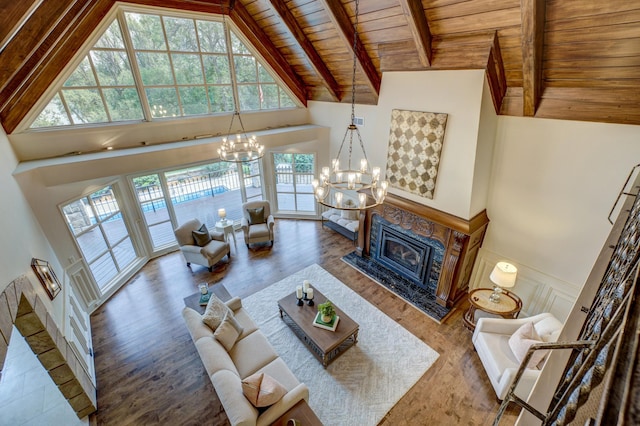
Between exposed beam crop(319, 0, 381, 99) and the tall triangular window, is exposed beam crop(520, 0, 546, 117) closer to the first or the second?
exposed beam crop(319, 0, 381, 99)

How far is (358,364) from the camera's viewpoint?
4.26 metres

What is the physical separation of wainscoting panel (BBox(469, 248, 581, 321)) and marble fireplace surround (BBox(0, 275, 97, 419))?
6277 millimetres

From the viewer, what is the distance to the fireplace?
210 inches

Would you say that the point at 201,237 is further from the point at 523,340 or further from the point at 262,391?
the point at 523,340

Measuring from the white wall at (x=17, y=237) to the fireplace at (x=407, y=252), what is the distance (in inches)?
210

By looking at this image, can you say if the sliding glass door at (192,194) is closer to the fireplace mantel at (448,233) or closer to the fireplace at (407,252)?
the fireplace at (407,252)

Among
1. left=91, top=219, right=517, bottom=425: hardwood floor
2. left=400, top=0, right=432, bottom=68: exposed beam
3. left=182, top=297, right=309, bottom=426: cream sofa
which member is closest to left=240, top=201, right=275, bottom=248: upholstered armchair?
left=91, top=219, right=517, bottom=425: hardwood floor

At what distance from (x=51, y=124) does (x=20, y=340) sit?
373 cm

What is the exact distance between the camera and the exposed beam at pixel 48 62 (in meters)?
3.99

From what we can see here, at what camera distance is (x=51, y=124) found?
4.94 meters

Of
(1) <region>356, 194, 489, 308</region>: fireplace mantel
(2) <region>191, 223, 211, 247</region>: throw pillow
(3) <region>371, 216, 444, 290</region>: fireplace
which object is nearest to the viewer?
(1) <region>356, 194, 489, 308</region>: fireplace mantel

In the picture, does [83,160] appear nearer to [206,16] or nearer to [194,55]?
[194,55]

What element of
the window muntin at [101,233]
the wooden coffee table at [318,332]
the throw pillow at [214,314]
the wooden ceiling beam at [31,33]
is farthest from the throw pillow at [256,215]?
the wooden ceiling beam at [31,33]

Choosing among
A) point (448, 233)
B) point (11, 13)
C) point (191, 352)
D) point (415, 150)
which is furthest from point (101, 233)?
point (448, 233)
